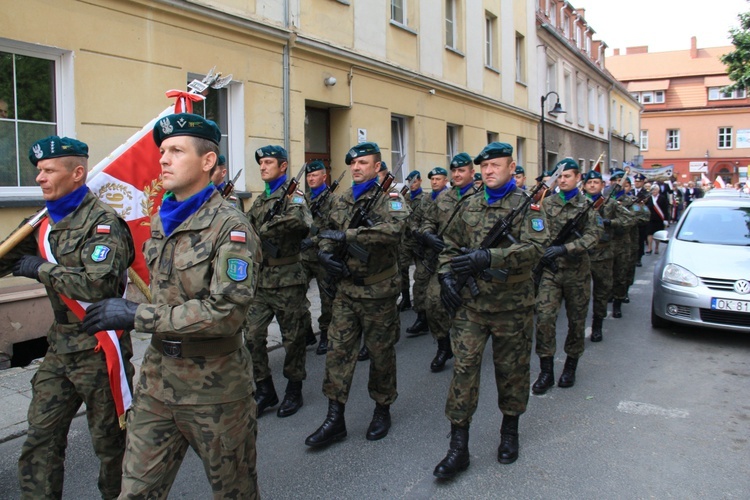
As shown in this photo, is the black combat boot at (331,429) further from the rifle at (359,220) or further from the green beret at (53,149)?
the green beret at (53,149)

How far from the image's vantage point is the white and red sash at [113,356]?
2.93 metres

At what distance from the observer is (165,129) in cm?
243

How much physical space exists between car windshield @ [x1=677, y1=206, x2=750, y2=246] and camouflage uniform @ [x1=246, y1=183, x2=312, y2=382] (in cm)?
570

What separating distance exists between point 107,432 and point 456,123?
44.9ft

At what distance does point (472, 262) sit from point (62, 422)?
7.76 ft

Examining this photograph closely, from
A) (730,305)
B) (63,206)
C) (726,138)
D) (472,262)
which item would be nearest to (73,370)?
(63,206)

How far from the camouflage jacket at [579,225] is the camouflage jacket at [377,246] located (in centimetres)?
175

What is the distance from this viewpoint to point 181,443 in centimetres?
245

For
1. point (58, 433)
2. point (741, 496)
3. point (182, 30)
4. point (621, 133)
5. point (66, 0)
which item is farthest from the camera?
point (621, 133)

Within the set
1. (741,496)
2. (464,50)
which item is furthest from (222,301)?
(464,50)

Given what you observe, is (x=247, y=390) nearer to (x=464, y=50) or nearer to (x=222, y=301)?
(x=222, y=301)

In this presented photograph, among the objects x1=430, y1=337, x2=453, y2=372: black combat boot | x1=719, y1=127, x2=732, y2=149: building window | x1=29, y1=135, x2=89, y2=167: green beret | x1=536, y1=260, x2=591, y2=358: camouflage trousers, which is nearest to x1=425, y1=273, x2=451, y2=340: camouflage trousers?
x1=430, y1=337, x2=453, y2=372: black combat boot

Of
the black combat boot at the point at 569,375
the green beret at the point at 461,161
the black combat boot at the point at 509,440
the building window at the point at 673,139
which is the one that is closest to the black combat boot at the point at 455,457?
the black combat boot at the point at 509,440

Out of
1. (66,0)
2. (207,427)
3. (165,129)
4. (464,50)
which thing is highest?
(464,50)
